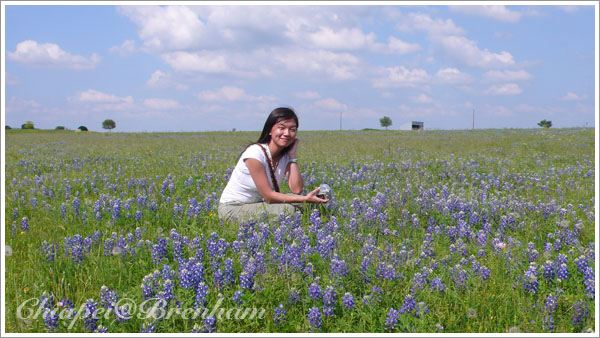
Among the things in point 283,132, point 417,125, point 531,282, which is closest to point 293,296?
point 531,282

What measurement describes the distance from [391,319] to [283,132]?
2.87 meters

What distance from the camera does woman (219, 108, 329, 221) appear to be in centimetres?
517

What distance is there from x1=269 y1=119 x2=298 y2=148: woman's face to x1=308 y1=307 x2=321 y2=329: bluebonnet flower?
2.69 meters

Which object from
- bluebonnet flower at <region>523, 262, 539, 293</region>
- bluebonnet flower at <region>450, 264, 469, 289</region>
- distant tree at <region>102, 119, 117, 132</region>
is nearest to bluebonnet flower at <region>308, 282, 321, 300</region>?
bluebonnet flower at <region>450, 264, 469, 289</region>

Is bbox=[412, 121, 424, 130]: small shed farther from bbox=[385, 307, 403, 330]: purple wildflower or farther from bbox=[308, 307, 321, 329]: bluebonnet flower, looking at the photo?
bbox=[308, 307, 321, 329]: bluebonnet flower

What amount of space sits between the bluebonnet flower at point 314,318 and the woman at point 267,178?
209cm

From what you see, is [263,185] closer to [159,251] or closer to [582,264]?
[159,251]

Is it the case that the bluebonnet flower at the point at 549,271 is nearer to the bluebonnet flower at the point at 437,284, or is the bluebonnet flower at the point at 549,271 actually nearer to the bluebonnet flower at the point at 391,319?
the bluebonnet flower at the point at 437,284

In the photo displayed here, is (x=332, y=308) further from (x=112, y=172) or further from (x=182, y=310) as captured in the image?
(x=112, y=172)

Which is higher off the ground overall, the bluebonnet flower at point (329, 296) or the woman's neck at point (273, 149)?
the woman's neck at point (273, 149)

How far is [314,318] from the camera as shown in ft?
9.83

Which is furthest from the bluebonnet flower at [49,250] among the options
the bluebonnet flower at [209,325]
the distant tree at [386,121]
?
the distant tree at [386,121]

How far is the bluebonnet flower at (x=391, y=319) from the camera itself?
301 cm

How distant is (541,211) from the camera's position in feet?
17.8
